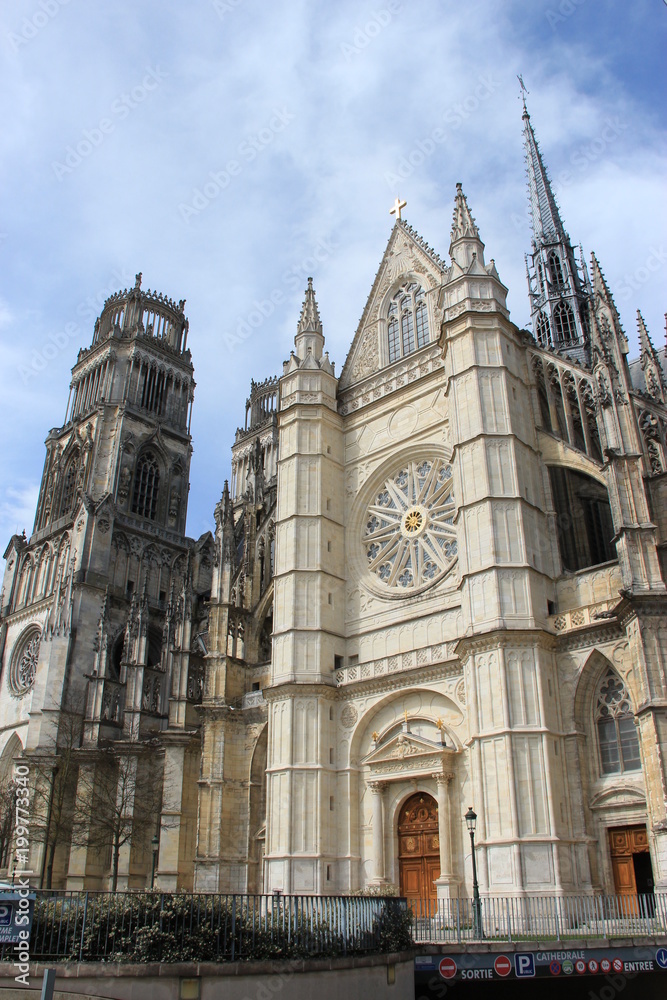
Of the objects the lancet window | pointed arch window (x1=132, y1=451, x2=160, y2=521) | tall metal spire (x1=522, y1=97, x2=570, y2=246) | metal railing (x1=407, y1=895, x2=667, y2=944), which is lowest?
metal railing (x1=407, y1=895, x2=667, y2=944)

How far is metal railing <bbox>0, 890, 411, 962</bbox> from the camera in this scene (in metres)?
11.3

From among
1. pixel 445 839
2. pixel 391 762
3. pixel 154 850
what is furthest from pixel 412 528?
pixel 154 850

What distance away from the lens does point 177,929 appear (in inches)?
455

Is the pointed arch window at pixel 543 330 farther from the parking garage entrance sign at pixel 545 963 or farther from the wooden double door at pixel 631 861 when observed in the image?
the parking garage entrance sign at pixel 545 963

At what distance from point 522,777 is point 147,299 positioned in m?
53.0

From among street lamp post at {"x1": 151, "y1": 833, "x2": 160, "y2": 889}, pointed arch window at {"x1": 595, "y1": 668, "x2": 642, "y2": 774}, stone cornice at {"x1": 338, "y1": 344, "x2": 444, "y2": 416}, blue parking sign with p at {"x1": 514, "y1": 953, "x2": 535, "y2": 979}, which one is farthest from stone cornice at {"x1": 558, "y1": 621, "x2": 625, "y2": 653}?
street lamp post at {"x1": 151, "y1": 833, "x2": 160, "y2": 889}

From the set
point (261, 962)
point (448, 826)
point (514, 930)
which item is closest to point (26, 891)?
point (261, 962)

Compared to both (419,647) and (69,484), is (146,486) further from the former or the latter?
(419,647)

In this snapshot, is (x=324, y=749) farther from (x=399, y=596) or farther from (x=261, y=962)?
(x=261, y=962)

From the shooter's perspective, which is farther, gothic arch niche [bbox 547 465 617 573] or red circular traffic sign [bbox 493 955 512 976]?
gothic arch niche [bbox 547 465 617 573]

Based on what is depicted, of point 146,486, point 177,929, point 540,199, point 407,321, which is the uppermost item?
point 540,199

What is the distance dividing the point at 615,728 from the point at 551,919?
4.93m

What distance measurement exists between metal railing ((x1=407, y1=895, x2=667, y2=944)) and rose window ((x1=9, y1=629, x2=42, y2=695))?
35082 millimetres

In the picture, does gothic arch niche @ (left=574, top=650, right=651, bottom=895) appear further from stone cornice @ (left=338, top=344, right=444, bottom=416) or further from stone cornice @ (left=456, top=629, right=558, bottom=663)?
stone cornice @ (left=338, top=344, right=444, bottom=416)
